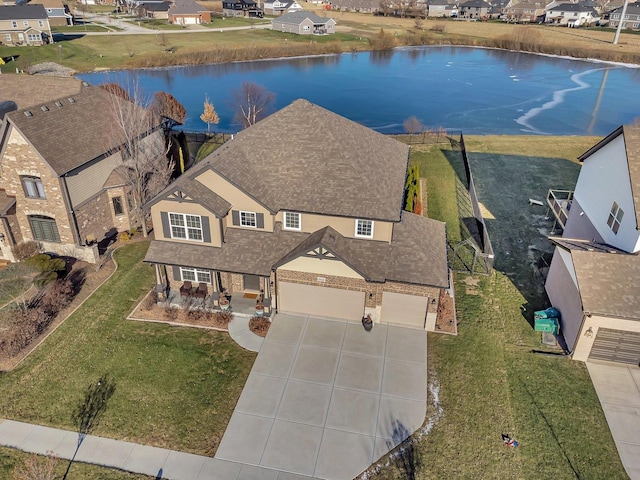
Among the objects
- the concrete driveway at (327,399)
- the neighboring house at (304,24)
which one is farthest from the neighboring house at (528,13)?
the concrete driveway at (327,399)

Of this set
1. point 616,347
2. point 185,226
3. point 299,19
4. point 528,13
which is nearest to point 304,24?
point 299,19

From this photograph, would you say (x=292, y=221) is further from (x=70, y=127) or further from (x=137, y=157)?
(x=70, y=127)

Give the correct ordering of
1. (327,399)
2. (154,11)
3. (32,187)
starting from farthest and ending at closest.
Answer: (154,11), (32,187), (327,399)

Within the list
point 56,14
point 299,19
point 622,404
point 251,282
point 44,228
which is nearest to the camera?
point 622,404

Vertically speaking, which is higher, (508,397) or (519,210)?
(519,210)

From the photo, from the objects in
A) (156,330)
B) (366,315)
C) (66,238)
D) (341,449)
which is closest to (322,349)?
(366,315)

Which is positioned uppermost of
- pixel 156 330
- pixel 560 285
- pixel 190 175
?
pixel 190 175

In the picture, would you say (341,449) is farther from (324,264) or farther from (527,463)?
(324,264)
